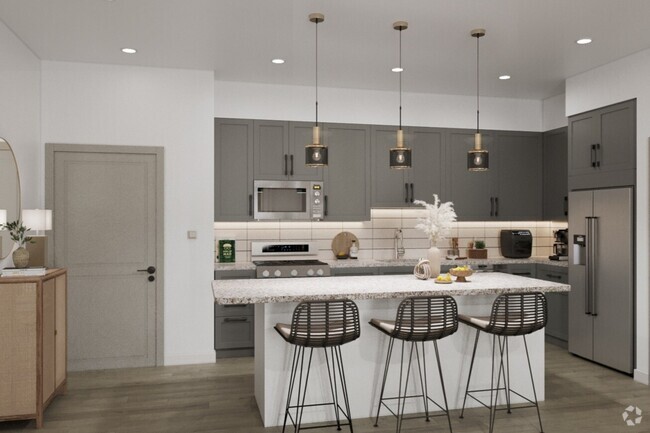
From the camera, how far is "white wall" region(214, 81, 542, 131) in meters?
5.52

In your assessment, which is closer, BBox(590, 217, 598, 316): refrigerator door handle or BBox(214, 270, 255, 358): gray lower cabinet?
BBox(590, 217, 598, 316): refrigerator door handle

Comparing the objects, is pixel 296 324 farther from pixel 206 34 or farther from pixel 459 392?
pixel 206 34

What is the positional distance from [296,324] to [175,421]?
50.9 inches

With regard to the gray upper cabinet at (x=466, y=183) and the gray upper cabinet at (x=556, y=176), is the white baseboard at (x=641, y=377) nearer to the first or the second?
the gray upper cabinet at (x=556, y=176)

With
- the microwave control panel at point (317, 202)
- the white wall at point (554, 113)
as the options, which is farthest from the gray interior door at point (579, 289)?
the microwave control panel at point (317, 202)

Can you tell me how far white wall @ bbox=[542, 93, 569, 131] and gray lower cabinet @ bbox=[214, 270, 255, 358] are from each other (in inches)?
153

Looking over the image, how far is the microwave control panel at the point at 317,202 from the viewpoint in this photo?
18.4 ft

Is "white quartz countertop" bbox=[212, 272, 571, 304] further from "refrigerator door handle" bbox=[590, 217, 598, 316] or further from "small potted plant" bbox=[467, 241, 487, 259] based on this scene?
"small potted plant" bbox=[467, 241, 487, 259]

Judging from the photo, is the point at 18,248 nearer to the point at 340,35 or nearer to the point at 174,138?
the point at 174,138

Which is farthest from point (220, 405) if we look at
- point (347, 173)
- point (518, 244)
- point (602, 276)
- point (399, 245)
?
point (518, 244)

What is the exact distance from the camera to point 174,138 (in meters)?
5.05

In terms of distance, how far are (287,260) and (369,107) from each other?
1927 millimetres

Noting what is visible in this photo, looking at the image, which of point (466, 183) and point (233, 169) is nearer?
point (233, 169)

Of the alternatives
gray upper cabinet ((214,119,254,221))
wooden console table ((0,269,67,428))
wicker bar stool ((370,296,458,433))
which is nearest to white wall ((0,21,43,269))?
wooden console table ((0,269,67,428))
